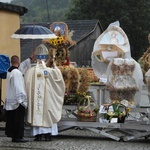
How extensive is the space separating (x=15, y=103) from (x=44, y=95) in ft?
2.09

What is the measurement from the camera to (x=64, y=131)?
11438 mm

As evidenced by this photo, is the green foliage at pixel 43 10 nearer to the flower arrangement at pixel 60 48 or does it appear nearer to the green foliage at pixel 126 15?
the green foliage at pixel 126 15

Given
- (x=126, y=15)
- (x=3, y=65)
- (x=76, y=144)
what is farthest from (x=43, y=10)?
(x=76, y=144)

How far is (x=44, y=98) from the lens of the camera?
9.85m

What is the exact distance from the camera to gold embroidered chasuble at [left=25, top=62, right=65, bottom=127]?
32.1ft

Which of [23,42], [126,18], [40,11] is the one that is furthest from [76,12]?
[40,11]

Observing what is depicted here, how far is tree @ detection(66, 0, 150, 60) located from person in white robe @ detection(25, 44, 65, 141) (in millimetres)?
33662

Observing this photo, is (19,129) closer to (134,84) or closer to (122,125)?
(122,125)

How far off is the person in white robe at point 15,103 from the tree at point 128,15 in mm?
34177

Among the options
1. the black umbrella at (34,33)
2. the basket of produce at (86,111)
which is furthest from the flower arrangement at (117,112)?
the black umbrella at (34,33)

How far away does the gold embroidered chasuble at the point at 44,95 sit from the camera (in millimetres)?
9797

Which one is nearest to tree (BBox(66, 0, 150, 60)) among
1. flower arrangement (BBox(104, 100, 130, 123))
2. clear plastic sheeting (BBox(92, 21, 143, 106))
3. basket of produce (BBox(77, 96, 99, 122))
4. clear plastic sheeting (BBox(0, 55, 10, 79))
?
clear plastic sheeting (BBox(92, 21, 143, 106))

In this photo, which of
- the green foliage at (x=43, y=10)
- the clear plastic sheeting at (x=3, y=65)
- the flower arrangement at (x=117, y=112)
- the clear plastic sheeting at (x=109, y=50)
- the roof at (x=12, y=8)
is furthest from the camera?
the green foliage at (x=43, y=10)

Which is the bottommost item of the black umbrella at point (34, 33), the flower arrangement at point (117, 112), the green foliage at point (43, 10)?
the flower arrangement at point (117, 112)
